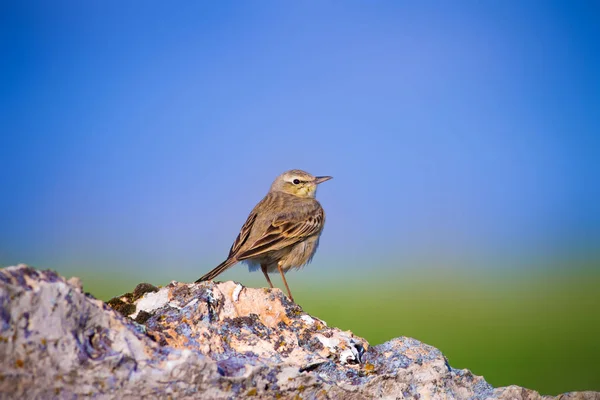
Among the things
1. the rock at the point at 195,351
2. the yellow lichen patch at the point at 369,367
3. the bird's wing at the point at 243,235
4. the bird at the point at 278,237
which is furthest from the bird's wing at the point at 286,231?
the yellow lichen patch at the point at 369,367

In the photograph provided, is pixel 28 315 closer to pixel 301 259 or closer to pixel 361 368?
pixel 361 368

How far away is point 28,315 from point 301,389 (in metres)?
1.66

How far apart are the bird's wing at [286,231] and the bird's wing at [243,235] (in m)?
0.30

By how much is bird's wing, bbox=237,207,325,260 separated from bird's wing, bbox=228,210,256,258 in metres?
0.30

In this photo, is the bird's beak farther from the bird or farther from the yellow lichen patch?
the yellow lichen patch

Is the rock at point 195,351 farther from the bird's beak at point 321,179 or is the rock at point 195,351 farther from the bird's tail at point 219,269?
the bird's beak at point 321,179

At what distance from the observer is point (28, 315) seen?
2977mm

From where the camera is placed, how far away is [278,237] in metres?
8.73

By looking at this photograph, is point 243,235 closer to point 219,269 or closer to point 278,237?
point 278,237

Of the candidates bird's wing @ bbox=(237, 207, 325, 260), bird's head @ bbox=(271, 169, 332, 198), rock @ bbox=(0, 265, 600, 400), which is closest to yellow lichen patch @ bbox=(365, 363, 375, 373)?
rock @ bbox=(0, 265, 600, 400)

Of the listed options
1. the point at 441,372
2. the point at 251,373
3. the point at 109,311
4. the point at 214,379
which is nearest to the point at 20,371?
the point at 109,311

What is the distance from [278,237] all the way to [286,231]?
0.18 metres

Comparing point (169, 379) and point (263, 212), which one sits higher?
point (263, 212)

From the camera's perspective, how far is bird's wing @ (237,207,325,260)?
8.46m
